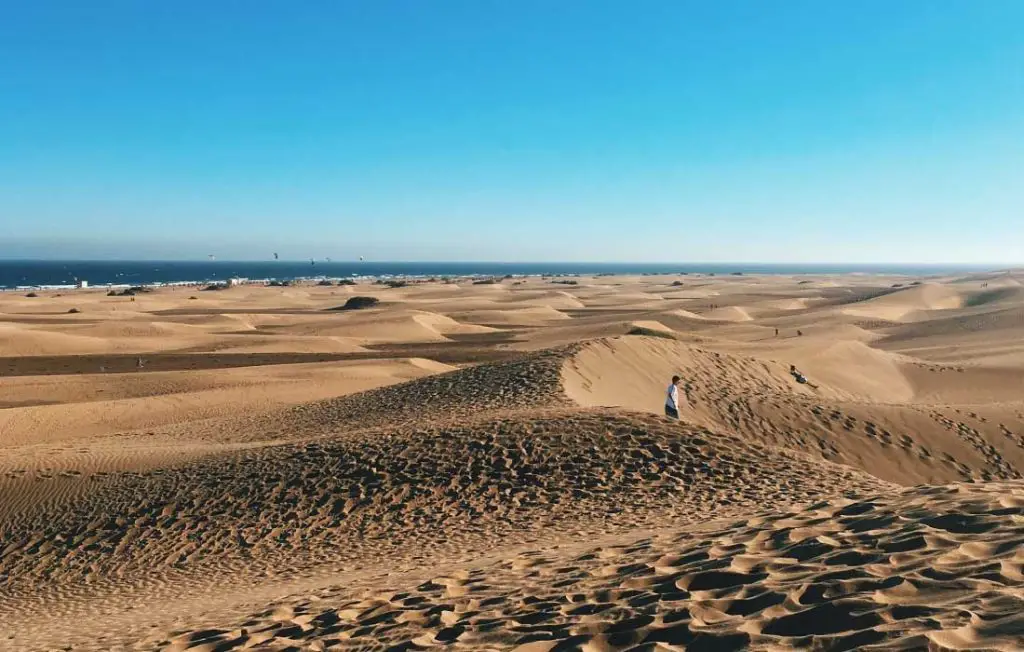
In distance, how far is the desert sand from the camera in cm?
478

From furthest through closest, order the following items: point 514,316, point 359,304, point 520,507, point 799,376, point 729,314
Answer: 1. point 359,304
2. point 729,314
3. point 514,316
4. point 799,376
5. point 520,507

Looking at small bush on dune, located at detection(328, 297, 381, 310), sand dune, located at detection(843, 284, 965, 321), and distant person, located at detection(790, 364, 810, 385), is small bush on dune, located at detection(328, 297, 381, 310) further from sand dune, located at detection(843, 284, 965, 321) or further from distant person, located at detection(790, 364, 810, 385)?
distant person, located at detection(790, 364, 810, 385)

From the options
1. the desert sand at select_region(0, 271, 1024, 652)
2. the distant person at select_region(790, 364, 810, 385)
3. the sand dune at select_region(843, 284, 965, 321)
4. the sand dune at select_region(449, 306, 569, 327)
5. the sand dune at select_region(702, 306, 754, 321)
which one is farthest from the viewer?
the sand dune at select_region(843, 284, 965, 321)

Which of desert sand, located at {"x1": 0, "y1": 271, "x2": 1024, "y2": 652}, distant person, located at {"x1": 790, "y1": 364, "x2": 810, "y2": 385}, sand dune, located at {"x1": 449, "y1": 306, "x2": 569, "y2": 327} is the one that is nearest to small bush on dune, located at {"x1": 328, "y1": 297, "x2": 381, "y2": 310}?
sand dune, located at {"x1": 449, "y1": 306, "x2": 569, "y2": 327}

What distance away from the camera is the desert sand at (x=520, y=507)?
4.78 metres

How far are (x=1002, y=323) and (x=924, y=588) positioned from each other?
45.9 m

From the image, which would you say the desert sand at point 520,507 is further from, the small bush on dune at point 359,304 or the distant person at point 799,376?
the small bush on dune at point 359,304

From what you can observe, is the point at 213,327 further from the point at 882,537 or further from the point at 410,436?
the point at 882,537

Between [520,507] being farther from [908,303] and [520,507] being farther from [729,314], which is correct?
[908,303]

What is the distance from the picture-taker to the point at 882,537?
5508 millimetres

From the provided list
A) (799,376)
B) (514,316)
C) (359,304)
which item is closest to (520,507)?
(799,376)

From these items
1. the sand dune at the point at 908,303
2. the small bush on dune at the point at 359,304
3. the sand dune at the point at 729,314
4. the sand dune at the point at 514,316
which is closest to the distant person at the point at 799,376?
the sand dune at the point at 514,316

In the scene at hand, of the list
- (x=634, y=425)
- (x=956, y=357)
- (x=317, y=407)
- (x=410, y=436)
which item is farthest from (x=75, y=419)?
(x=956, y=357)

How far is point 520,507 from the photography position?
10.3m
